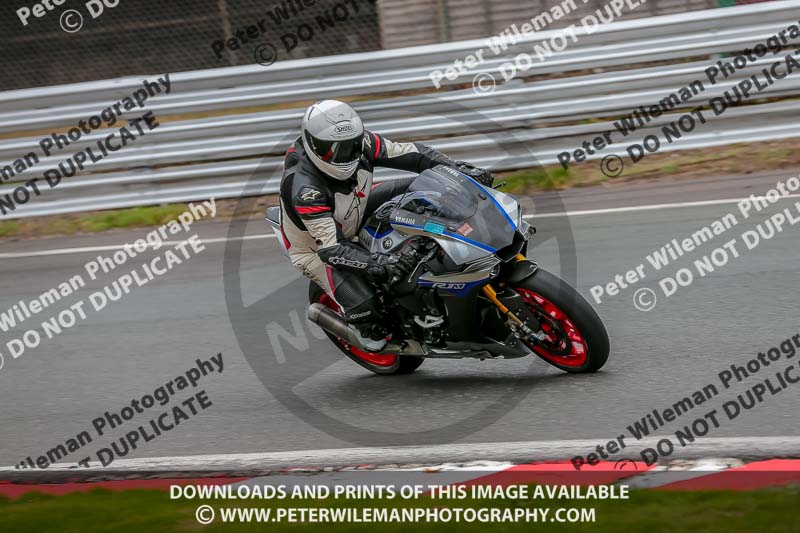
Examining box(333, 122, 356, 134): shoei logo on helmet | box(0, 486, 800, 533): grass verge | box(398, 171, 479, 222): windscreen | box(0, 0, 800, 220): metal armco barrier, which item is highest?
box(0, 0, 800, 220): metal armco barrier

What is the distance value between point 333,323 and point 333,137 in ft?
4.14

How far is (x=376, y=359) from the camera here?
21.5 feet

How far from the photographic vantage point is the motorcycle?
17.8 feet

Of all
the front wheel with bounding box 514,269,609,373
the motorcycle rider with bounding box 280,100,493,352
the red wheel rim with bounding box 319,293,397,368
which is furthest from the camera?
the red wheel rim with bounding box 319,293,397,368

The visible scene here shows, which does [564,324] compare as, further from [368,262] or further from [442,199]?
[368,262]

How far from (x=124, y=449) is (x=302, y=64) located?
6356 mm

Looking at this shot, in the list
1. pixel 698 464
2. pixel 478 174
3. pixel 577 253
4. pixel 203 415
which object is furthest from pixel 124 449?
pixel 577 253

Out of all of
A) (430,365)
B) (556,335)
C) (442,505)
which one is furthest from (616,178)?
(442,505)

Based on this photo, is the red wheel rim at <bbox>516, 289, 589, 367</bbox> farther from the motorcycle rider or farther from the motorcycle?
the motorcycle rider

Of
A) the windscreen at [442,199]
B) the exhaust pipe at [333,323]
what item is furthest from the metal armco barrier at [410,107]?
the windscreen at [442,199]

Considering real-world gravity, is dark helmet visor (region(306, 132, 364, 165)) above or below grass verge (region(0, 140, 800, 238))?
below

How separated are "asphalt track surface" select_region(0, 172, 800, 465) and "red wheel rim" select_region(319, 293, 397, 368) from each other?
0.41 feet

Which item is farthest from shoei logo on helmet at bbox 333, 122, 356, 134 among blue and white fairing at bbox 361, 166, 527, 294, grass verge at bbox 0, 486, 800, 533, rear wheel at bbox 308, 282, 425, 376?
grass verge at bbox 0, 486, 800, 533

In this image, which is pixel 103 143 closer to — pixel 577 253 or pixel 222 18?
pixel 222 18
